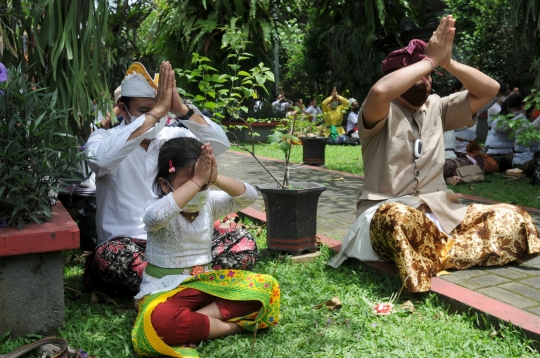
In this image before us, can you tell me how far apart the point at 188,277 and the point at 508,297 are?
6.25ft

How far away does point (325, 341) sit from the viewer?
10.00 ft

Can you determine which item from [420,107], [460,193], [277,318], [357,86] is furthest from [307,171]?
[357,86]

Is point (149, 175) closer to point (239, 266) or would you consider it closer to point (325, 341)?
point (239, 266)

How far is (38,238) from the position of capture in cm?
284

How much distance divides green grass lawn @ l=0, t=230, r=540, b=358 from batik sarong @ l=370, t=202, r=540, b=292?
28 cm

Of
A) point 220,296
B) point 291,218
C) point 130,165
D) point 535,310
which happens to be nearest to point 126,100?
point 130,165

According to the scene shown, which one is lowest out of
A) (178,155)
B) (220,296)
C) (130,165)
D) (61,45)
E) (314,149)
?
(314,149)

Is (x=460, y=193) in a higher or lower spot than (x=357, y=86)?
lower

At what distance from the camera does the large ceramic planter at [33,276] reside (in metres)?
2.83

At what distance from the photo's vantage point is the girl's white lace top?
9.84 ft

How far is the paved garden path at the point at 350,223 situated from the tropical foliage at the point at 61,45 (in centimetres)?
259

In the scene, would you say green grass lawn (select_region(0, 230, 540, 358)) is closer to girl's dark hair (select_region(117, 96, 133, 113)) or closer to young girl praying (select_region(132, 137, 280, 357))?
young girl praying (select_region(132, 137, 280, 357))

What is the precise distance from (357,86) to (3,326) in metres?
16.4

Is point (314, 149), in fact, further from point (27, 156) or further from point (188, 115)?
point (27, 156)
